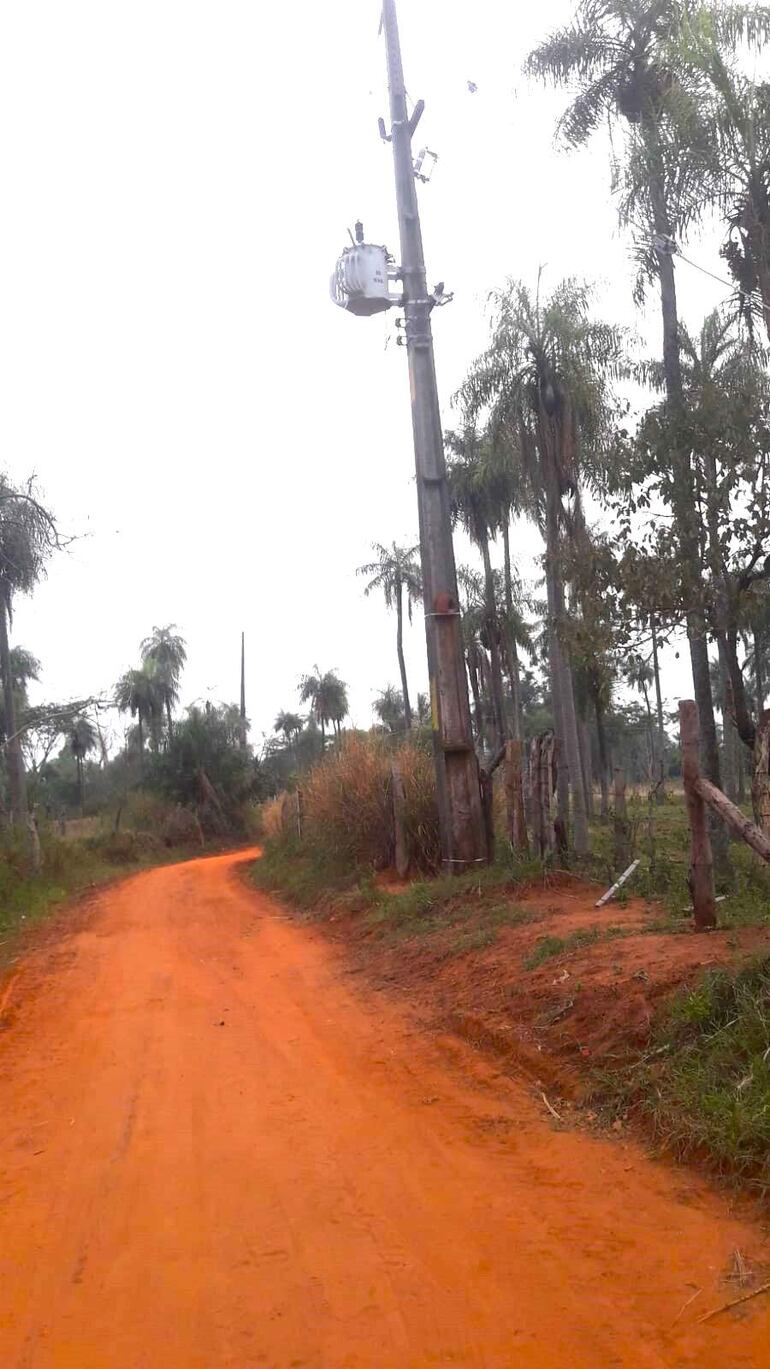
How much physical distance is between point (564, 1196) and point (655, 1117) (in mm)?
781

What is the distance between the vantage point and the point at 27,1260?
4004mm

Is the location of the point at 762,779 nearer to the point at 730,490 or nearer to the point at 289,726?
the point at 730,490

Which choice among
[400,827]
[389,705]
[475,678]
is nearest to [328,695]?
[389,705]

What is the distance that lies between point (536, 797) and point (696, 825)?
4618 millimetres

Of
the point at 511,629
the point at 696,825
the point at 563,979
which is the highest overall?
the point at 511,629

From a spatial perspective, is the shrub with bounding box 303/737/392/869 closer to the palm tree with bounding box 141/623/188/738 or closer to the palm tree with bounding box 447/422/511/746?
the palm tree with bounding box 447/422/511/746

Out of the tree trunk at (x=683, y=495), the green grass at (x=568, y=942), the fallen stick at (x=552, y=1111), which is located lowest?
the fallen stick at (x=552, y=1111)

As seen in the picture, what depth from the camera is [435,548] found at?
13609mm

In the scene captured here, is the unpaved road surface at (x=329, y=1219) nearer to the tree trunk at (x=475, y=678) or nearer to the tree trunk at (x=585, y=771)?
the tree trunk at (x=585, y=771)

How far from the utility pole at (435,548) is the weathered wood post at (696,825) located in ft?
18.3

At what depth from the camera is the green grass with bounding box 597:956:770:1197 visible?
4480 millimetres

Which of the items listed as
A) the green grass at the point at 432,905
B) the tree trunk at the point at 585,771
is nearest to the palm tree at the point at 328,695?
the tree trunk at the point at 585,771

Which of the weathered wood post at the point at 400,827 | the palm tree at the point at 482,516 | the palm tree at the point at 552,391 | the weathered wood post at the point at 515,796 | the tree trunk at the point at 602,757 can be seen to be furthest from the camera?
the palm tree at the point at 482,516

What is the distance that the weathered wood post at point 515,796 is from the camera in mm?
12203
